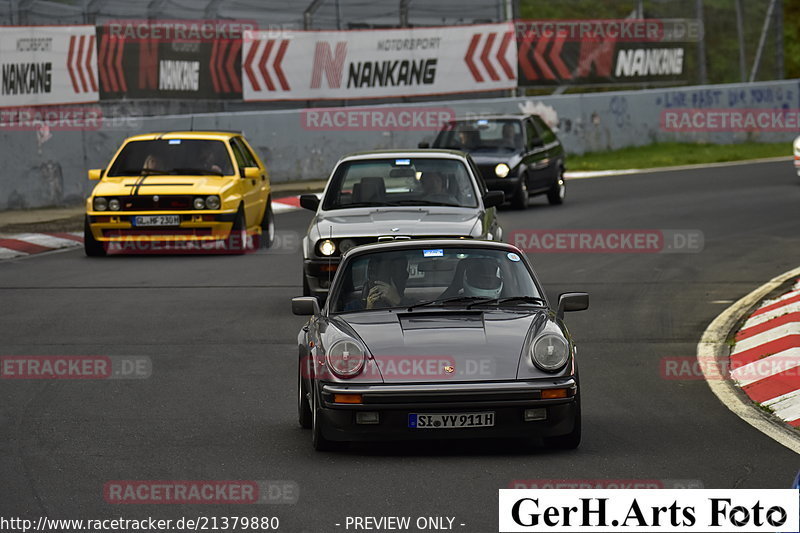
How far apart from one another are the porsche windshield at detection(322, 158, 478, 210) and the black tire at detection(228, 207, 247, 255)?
4.26 m

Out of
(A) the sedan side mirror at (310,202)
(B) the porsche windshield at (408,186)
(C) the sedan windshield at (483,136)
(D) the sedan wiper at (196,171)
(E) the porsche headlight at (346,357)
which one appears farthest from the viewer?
(C) the sedan windshield at (483,136)

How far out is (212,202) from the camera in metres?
19.2

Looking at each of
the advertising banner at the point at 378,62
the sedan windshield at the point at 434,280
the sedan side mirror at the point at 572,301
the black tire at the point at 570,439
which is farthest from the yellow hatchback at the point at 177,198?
the advertising banner at the point at 378,62

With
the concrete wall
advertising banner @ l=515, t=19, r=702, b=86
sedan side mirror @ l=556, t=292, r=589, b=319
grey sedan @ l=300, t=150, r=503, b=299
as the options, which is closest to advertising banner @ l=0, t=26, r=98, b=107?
the concrete wall

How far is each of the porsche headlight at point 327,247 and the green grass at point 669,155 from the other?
20.5m

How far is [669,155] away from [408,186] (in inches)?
884

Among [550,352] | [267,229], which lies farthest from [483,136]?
[550,352]

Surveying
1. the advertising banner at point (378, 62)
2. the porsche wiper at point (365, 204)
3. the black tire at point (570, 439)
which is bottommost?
the black tire at point (570, 439)

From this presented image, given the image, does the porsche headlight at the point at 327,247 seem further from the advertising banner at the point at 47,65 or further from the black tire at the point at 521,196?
the advertising banner at the point at 47,65

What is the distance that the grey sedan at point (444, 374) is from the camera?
809 cm

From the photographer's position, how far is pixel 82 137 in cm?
2597

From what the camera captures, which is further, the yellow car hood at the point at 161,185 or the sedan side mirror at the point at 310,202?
the yellow car hood at the point at 161,185

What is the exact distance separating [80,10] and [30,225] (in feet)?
24.5

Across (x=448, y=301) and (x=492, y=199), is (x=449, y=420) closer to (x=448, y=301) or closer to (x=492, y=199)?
(x=448, y=301)
